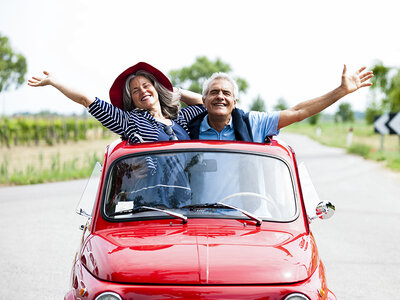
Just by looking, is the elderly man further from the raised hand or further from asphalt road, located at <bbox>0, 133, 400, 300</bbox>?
asphalt road, located at <bbox>0, 133, 400, 300</bbox>

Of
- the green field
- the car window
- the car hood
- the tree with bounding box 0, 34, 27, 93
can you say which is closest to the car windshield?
the car hood

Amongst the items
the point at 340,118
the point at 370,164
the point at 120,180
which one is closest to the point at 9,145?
the point at 370,164

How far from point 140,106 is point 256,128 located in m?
1.04

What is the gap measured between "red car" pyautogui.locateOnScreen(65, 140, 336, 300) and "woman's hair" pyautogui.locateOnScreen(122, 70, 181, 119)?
2.78 ft

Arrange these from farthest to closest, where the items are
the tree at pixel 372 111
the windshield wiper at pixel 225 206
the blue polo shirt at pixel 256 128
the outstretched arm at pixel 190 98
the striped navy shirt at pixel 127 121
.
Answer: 1. the tree at pixel 372 111
2. the outstretched arm at pixel 190 98
3. the blue polo shirt at pixel 256 128
4. the striped navy shirt at pixel 127 121
5. the windshield wiper at pixel 225 206

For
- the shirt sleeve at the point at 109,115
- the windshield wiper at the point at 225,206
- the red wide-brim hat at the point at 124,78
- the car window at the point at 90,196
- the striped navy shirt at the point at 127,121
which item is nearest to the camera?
the windshield wiper at the point at 225,206

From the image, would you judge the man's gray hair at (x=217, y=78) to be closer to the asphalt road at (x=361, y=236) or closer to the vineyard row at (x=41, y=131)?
the asphalt road at (x=361, y=236)

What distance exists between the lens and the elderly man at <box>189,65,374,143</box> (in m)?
4.73

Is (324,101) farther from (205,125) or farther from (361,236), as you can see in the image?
(361,236)

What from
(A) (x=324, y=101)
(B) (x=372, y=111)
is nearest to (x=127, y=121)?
(A) (x=324, y=101)

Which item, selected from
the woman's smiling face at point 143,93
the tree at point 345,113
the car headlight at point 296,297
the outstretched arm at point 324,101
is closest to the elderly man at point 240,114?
the outstretched arm at point 324,101

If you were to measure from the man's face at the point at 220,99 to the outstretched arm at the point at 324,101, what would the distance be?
46 centimetres

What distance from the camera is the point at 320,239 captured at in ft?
26.2

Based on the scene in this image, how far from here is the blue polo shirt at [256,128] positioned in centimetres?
488
